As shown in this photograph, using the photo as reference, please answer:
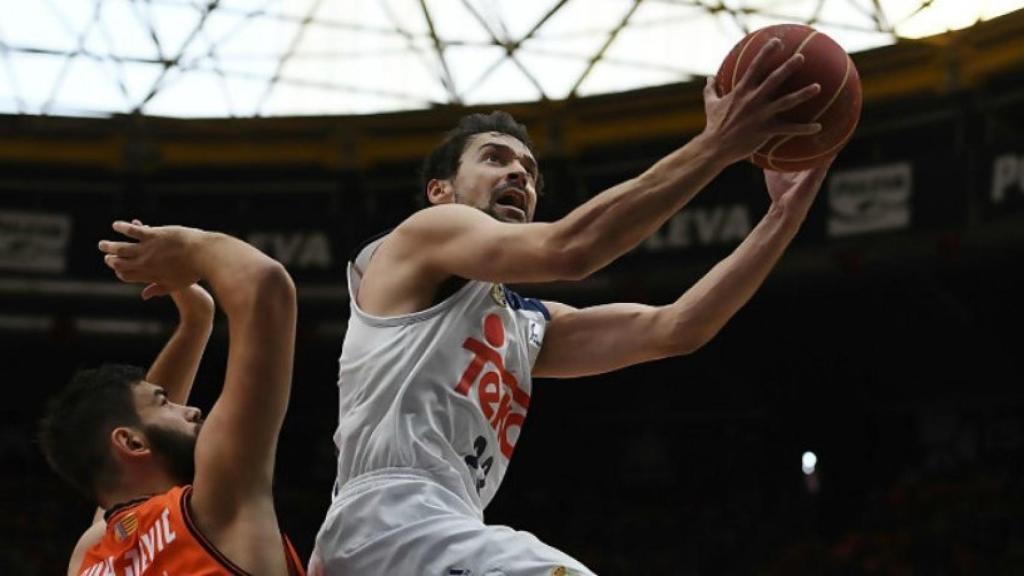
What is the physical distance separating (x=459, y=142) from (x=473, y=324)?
32.0 inches

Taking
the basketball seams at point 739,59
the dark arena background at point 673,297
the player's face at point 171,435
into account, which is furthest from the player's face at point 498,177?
the dark arena background at point 673,297

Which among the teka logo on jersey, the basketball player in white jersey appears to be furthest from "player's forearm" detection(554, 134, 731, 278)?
the teka logo on jersey

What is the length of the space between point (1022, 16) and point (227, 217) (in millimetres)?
10722

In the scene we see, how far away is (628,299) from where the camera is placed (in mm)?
19469

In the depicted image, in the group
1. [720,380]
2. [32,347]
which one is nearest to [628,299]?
[720,380]

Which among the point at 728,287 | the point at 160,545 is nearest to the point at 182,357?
the point at 160,545

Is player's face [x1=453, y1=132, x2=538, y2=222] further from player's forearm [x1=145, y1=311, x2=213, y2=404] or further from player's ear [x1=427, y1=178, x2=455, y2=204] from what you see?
player's forearm [x1=145, y1=311, x2=213, y2=404]

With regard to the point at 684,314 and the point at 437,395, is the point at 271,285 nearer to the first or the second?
the point at 437,395

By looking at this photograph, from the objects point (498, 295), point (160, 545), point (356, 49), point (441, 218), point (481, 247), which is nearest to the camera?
point (160, 545)

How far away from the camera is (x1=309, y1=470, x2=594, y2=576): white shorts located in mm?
3504

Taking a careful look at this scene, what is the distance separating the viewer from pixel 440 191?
447 centimetres

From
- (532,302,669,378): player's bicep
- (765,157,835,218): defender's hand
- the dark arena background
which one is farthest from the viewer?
the dark arena background

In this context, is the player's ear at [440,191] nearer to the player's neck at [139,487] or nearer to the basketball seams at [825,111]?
the basketball seams at [825,111]

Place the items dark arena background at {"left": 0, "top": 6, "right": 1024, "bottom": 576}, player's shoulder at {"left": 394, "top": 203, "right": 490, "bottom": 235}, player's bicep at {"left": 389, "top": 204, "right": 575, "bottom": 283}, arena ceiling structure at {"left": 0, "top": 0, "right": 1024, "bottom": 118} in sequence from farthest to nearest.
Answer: arena ceiling structure at {"left": 0, "top": 0, "right": 1024, "bottom": 118} → dark arena background at {"left": 0, "top": 6, "right": 1024, "bottom": 576} → player's shoulder at {"left": 394, "top": 203, "right": 490, "bottom": 235} → player's bicep at {"left": 389, "top": 204, "right": 575, "bottom": 283}
